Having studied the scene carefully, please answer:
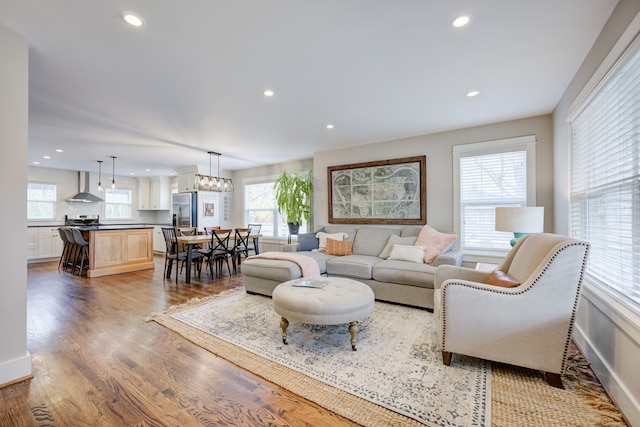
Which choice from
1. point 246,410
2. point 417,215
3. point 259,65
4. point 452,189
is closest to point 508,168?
point 452,189

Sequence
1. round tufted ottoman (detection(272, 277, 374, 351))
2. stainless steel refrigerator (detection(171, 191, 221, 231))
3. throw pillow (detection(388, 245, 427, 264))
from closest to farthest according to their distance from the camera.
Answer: round tufted ottoman (detection(272, 277, 374, 351)), throw pillow (detection(388, 245, 427, 264)), stainless steel refrigerator (detection(171, 191, 221, 231))

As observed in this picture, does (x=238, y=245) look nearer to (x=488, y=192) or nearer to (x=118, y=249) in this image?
(x=118, y=249)

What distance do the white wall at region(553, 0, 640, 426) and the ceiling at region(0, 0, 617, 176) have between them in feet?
0.40

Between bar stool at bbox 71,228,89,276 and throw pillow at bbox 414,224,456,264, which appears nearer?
throw pillow at bbox 414,224,456,264

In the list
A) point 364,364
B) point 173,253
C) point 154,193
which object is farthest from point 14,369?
point 154,193

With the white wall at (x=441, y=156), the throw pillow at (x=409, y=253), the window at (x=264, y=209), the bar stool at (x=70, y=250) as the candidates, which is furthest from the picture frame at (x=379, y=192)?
the bar stool at (x=70, y=250)

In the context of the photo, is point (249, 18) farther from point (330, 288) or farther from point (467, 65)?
point (330, 288)

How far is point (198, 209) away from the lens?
6.98 meters

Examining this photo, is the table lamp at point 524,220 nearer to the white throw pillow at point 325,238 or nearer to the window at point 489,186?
the window at point 489,186

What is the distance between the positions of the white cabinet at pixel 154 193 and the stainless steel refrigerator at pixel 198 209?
1485 mm

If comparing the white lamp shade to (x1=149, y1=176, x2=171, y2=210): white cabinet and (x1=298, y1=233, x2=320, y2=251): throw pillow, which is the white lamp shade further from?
(x1=149, y1=176, x2=171, y2=210): white cabinet

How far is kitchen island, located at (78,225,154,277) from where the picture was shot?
17.2 feet

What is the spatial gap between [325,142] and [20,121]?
12.6ft

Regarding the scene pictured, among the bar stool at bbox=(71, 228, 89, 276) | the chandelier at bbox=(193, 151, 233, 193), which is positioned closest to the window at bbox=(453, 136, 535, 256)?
the chandelier at bbox=(193, 151, 233, 193)
